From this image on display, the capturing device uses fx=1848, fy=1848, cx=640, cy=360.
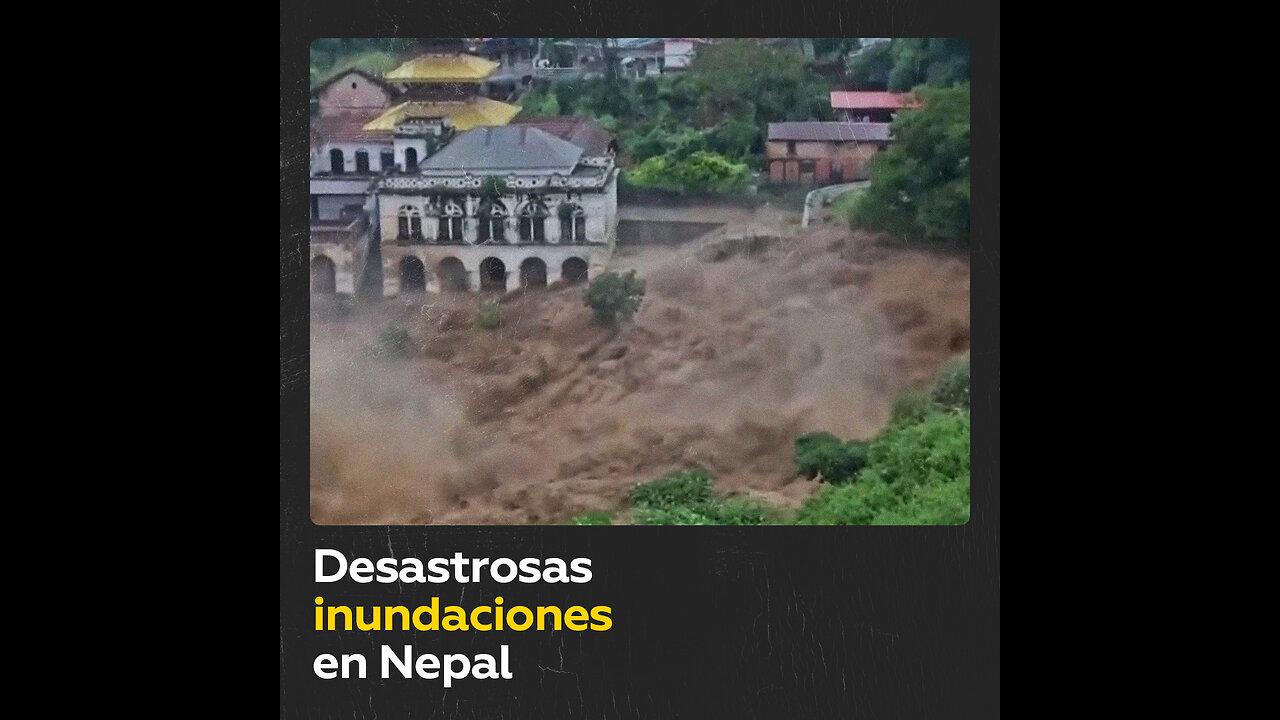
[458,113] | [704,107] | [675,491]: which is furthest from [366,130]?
[675,491]

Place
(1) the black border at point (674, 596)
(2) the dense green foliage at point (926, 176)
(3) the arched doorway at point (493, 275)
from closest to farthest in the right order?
1. (1) the black border at point (674, 596)
2. (2) the dense green foliage at point (926, 176)
3. (3) the arched doorway at point (493, 275)

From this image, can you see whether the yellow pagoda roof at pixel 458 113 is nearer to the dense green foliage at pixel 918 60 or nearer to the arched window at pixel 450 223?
the arched window at pixel 450 223

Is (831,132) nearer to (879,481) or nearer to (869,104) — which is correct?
(869,104)

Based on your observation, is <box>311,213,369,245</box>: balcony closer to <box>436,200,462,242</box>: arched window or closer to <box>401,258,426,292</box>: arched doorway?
<box>401,258,426,292</box>: arched doorway

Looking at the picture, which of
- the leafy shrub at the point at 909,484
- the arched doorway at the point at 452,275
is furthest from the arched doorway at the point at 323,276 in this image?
the leafy shrub at the point at 909,484

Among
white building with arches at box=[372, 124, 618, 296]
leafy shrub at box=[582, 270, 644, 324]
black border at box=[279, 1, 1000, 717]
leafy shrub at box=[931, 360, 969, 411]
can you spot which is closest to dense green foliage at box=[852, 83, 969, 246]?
black border at box=[279, 1, 1000, 717]

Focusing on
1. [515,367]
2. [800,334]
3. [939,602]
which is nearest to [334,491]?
[515,367]

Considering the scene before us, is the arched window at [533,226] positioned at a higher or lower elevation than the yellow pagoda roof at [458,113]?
lower
